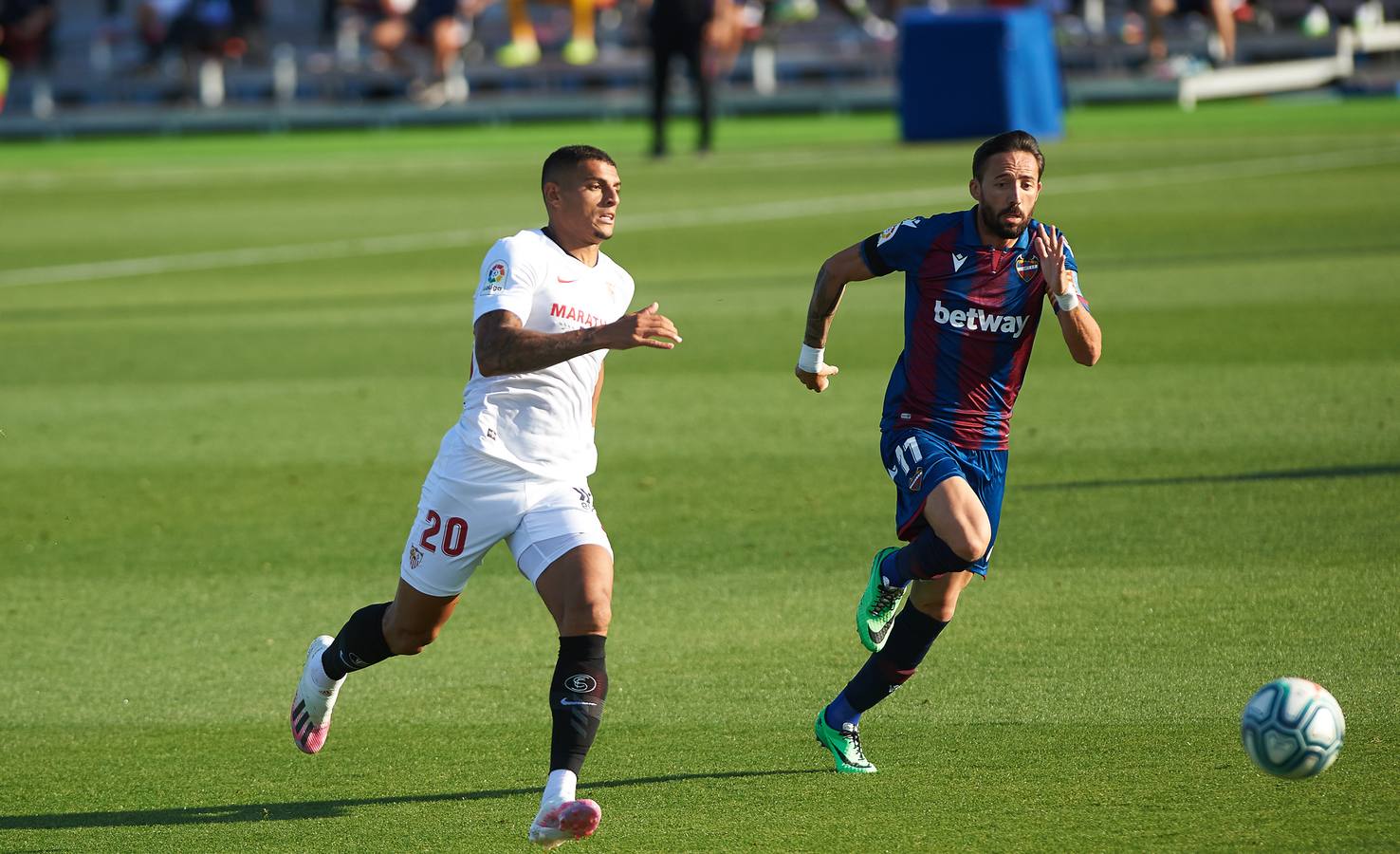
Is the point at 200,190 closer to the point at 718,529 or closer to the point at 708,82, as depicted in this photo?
the point at 708,82

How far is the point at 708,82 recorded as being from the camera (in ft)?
92.6

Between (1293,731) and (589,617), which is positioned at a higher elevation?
(589,617)

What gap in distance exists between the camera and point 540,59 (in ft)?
137

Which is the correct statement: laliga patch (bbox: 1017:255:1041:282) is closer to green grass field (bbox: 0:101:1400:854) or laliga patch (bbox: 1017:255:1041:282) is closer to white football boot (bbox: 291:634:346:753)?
green grass field (bbox: 0:101:1400:854)

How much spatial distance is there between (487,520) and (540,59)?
121ft

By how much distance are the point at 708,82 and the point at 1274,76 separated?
11655 millimetres

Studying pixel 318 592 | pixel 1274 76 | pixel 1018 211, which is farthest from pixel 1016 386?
pixel 1274 76

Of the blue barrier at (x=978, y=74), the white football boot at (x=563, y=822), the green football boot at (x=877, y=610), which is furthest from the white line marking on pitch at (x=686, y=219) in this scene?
the white football boot at (x=563, y=822)

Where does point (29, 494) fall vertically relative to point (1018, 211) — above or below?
below

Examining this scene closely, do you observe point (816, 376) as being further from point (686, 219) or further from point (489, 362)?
point (686, 219)

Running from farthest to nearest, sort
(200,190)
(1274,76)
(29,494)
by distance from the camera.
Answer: (1274,76)
(200,190)
(29,494)

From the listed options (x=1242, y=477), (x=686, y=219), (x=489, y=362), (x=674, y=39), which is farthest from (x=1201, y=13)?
(x=489, y=362)

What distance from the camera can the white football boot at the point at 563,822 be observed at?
5.06 metres

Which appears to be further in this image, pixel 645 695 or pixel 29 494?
pixel 29 494
